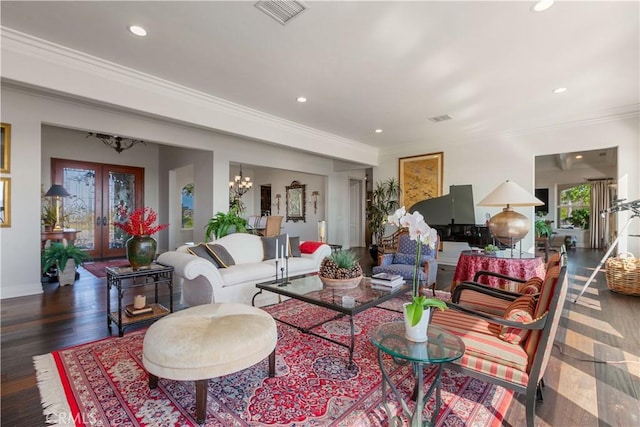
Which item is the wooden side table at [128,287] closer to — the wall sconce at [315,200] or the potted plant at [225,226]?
the potted plant at [225,226]

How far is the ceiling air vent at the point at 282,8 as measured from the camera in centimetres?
240

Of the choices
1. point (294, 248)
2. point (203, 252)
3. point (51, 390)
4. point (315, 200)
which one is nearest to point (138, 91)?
point (203, 252)

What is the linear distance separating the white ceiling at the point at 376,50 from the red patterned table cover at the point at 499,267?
222 cm

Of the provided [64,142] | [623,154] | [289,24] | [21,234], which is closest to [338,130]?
[289,24]

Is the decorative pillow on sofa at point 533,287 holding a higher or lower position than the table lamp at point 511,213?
lower

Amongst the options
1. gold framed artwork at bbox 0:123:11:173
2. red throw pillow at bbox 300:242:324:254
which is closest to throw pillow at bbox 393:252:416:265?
red throw pillow at bbox 300:242:324:254

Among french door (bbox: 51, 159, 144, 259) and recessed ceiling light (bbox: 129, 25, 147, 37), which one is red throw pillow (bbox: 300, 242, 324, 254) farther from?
french door (bbox: 51, 159, 144, 259)

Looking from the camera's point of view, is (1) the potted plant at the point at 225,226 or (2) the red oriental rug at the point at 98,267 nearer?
(1) the potted plant at the point at 225,226

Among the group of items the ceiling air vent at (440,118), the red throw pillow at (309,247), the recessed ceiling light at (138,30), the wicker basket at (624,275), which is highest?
the recessed ceiling light at (138,30)

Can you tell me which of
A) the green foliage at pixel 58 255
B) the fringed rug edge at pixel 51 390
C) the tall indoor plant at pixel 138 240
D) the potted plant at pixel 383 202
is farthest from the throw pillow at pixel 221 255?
the potted plant at pixel 383 202

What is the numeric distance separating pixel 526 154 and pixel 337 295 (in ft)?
17.7

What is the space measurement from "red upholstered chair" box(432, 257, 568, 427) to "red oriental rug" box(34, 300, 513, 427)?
1.09 ft

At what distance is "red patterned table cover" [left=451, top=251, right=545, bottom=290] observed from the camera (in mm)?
3098

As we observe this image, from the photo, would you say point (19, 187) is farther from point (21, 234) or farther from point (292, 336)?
point (292, 336)
